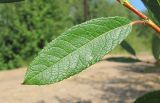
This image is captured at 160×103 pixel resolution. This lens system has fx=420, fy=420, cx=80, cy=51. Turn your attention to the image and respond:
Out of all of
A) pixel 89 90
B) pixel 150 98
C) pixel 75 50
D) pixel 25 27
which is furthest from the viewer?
pixel 25 27

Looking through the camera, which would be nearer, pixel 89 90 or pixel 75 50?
pixel 75 50

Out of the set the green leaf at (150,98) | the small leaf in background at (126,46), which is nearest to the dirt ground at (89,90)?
the small leaf in background at (126,46)

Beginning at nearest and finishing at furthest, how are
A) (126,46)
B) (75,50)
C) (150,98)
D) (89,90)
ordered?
(75,50) < (150,98) < (126,46) < (89,90)

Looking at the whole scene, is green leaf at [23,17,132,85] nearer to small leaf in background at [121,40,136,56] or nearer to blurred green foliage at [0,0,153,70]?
small leaf in background at [121,40,136,56]

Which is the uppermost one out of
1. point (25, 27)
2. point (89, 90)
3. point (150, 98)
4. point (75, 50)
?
point (75, 50)

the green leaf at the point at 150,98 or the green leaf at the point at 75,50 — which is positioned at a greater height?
the green leaf at the point at 75,50

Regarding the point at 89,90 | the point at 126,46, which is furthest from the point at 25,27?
the point at 126,46

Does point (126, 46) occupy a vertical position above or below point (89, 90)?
above

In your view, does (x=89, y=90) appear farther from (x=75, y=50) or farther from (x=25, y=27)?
(x=75, y=50)

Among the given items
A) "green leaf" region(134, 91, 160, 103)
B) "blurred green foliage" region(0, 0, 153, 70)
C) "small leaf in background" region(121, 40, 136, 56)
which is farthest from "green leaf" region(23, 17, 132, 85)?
"blurred green foliage" region(0, 0, 153, 70)

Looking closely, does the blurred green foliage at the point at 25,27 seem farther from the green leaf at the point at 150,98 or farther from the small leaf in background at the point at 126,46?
the green leaf at the point at 150,98
